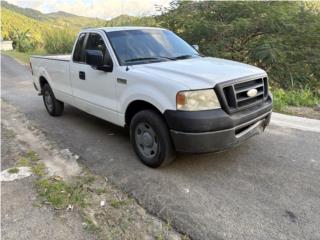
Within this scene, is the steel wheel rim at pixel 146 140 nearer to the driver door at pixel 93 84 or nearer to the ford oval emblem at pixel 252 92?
the driver door at pixel 93 84

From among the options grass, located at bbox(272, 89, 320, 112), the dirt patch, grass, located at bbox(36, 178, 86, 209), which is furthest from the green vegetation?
grass, located at bbox(36, 178, 86, 209)

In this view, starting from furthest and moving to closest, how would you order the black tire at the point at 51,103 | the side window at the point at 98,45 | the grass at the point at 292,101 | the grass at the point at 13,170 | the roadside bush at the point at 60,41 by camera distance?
the roadside bush at the point at 60,41
the grass at the point at 292,101
the black tire at the point at 51,103
the side window at the point at 98,45
the grass at the point at 13,170

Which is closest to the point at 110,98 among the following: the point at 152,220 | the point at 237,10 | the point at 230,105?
the point at 230,105

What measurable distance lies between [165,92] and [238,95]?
2.77 feet

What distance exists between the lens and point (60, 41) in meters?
20.8

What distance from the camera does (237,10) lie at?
11.7m

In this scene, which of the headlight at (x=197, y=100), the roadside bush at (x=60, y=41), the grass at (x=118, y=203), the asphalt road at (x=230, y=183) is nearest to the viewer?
the asphalt road at (x=230, y=183)

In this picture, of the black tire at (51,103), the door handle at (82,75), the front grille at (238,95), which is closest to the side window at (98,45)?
the door handle at (82,75)

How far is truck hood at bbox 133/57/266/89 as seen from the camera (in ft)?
11.2

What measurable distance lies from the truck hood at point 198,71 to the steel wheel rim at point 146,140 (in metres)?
0.68

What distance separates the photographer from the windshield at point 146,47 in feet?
14.3

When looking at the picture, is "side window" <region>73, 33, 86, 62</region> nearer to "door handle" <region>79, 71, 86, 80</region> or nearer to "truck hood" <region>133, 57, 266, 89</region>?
"door handle" <region>79, 71, 86, 80</region>

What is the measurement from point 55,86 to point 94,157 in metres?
2.41

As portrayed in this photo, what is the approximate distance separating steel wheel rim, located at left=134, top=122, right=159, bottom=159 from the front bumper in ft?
1.23
